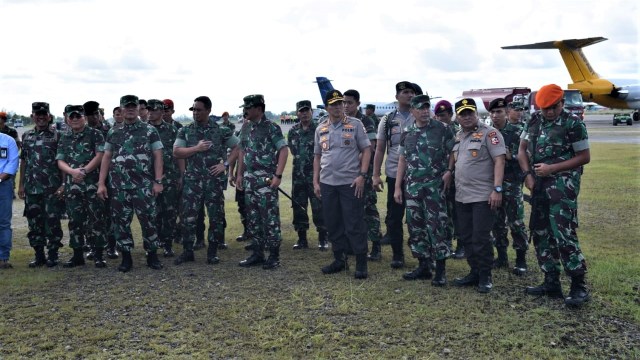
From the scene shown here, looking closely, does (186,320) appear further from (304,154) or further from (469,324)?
(304,154)

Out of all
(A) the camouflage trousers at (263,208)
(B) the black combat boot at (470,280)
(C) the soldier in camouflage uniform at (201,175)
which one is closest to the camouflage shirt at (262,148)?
(A) the camouflage trousers at (263,208)

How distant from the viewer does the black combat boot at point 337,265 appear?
5.79m

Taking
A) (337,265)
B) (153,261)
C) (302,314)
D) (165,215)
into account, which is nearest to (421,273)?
(337,265)

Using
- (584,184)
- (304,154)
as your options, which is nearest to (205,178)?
(304,154)

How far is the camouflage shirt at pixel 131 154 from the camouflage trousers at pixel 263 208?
116 cm

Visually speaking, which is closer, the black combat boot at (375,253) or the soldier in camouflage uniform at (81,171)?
the soldier in camouflage uniform at (81,171)

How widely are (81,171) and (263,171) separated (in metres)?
2.11

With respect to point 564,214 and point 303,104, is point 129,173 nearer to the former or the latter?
point 303,104

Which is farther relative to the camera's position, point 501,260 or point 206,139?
point 206,139

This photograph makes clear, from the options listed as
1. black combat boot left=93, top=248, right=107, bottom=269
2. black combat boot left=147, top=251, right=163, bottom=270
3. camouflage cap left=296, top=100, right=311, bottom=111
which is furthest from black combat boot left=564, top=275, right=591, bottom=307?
black combat boot left=93, top=248, right=107, bottom=269

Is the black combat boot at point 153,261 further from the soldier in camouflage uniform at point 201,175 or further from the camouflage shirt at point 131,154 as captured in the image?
the camouflage shirt at point 131,154

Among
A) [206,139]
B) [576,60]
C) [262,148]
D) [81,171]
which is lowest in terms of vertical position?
[81,171]

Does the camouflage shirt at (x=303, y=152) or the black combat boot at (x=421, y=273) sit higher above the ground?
the camouflage shirt at (x=303, y=152)

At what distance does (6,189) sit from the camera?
6.25 m
